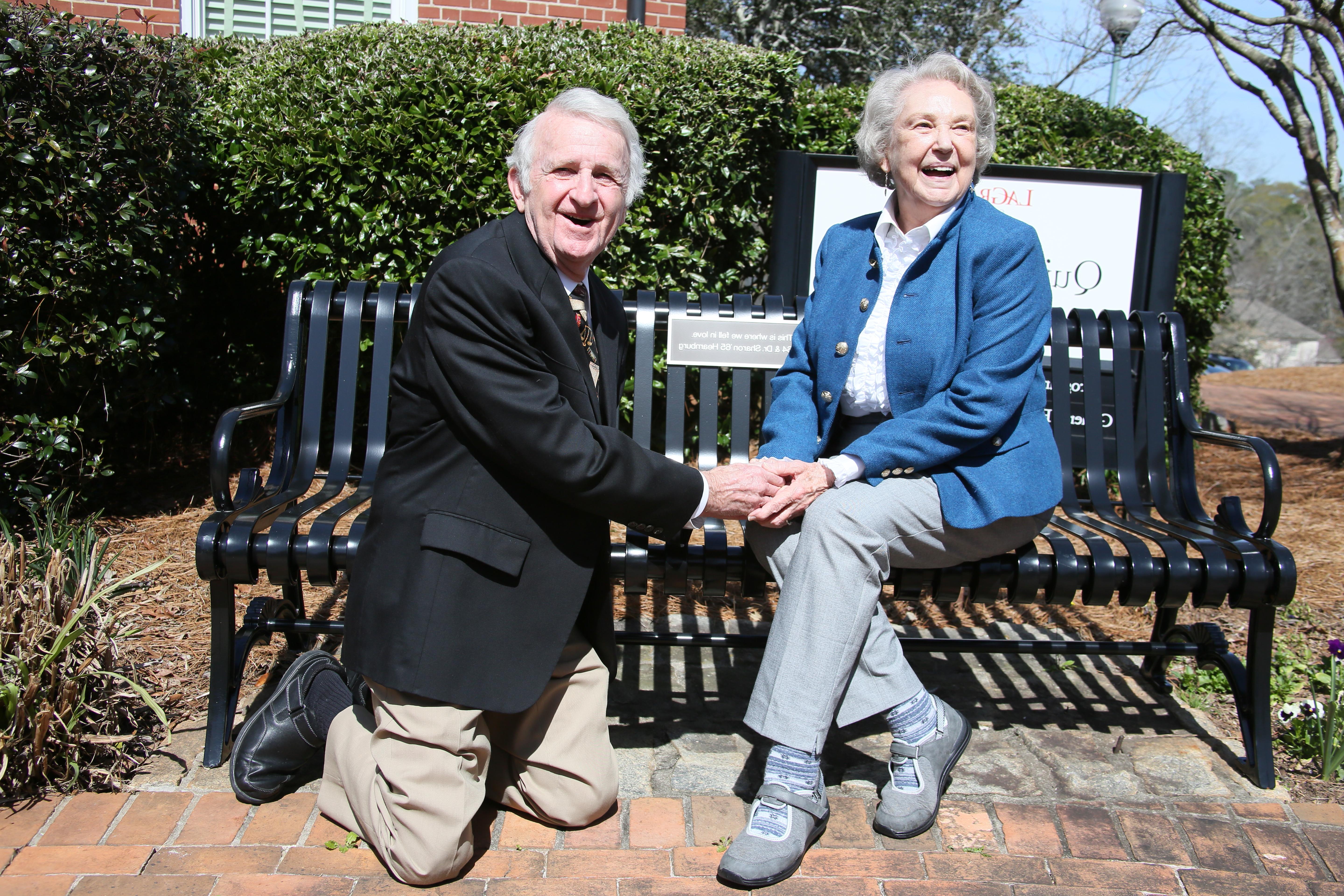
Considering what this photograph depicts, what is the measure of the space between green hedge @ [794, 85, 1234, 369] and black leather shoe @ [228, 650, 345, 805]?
3.95 m

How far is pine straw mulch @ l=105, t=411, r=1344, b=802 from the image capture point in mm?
3057

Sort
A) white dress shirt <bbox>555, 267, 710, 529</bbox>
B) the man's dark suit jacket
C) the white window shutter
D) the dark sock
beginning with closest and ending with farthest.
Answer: the man's dark suit jacket → white dress shirt <bbox>555, 267, 710, 529</bbox> → the dark sock → the white window shutter

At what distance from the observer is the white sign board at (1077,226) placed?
4520 millimetres

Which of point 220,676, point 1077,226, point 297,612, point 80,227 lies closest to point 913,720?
point 220,676

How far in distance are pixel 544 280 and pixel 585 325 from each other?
24cm

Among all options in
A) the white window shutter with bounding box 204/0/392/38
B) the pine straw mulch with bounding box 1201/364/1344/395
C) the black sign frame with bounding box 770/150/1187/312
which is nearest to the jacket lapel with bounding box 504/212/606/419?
the black sign frame with bounding box 770/150/1187/312

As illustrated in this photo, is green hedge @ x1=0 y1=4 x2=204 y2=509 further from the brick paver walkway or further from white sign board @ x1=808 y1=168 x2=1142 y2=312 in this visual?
white sign board @ x1=808 y1=168 x2=1142 y2=312

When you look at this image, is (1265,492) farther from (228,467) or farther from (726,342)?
(228,467)

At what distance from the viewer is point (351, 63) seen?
178 inches

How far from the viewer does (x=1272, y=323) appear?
5147 centimetres

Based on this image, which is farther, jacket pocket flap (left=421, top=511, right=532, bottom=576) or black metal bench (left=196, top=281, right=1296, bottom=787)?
black metal bench (left=196, top=281, right=1296, bottom=787)

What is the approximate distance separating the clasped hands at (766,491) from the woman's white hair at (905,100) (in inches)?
37.6

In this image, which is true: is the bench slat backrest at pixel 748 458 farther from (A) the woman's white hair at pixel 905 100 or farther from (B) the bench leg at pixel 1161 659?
(A) the woman's white hair at pixel 905 100

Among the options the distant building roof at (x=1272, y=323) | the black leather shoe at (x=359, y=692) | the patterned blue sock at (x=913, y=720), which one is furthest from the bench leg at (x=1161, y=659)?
the distant building roof at (x=1272, y=323)
